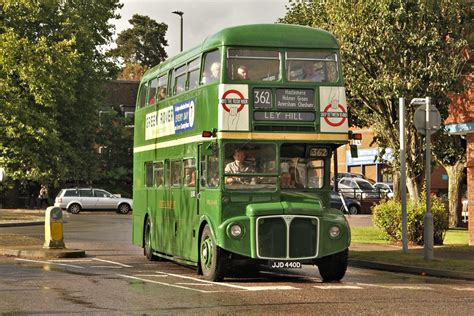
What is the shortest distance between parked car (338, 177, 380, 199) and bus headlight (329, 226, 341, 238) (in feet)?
114

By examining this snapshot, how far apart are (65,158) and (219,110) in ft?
128

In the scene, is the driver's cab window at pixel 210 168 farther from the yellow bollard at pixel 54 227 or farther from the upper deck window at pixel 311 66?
the yellow bollard at pixel 54 227

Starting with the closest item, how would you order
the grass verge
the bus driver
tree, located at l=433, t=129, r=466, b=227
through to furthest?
the bus driver → the grass verge → tree, located at l=433, t=129, r=466, b=227

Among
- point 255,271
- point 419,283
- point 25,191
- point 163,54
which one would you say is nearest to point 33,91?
point 25,191

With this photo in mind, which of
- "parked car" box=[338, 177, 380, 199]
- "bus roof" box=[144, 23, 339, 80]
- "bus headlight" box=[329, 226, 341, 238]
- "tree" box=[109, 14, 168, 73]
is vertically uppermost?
"tree" box=[109, 14, 168, 73]

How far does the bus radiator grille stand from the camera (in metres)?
14.6

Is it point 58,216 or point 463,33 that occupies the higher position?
point 463,33

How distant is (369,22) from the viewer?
89.7 ft

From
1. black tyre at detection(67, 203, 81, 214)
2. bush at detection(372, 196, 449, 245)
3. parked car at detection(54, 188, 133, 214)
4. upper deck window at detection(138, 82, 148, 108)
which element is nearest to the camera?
upper deck window at detection(138, 82, 148, 108)

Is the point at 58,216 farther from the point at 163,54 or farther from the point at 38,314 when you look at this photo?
the point at 163,54

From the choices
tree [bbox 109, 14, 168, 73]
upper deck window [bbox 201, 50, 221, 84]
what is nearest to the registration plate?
upper deck window [bbox 201, 50, 221, 84]

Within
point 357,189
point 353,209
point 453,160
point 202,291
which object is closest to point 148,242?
point 202,291

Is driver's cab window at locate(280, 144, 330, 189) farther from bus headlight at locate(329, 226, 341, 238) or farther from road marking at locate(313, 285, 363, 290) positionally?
road marking at locate(313, 285, 363, 290)

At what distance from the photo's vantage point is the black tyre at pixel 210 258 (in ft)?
48.6
